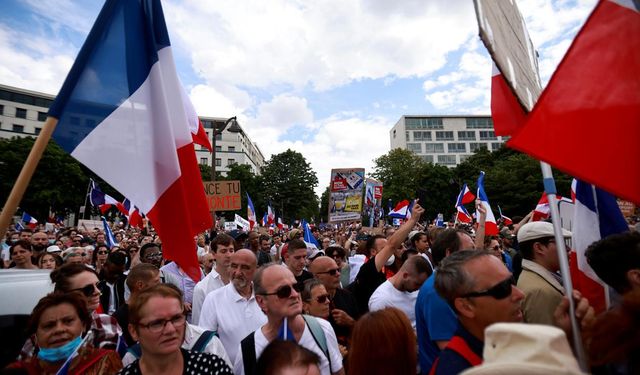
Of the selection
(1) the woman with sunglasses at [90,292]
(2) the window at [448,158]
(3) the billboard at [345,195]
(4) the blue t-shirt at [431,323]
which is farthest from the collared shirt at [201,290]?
(2) the window at [448,158]

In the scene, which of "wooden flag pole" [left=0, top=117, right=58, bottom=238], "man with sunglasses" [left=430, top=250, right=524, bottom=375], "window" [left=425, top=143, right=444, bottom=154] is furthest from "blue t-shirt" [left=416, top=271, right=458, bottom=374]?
"window" [left=425, top=143, right=444, bottom=154]

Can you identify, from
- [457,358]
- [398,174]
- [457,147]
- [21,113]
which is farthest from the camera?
[457,147]

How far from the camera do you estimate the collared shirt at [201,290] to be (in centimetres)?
455

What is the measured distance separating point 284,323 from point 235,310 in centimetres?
98

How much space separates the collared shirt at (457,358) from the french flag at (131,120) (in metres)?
1.59

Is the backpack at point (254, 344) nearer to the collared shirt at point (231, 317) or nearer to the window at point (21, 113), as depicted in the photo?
the collared shirt at point (231, 317)

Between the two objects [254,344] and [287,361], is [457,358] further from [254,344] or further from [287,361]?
[254,344]

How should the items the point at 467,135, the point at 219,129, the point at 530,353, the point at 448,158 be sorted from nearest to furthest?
the point at 530,353 → the point at 219,129 → the point at 448,158 → the point at 467,135

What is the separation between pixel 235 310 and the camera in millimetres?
3607

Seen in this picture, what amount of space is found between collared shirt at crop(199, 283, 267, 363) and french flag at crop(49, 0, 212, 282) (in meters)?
0.99

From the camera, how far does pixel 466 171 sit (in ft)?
193

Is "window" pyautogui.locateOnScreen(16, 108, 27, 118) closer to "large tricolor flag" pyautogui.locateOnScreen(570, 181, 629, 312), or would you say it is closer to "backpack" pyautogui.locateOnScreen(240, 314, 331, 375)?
"backpack" pyautogui.locateOnScreen(240, 314, 331, 375)

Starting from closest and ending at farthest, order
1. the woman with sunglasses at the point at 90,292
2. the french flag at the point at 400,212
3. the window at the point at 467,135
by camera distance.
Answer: the woman with sunglasses at the point at 90,292 → the french flag at the point at 400,212 → the window at the point at 467,135

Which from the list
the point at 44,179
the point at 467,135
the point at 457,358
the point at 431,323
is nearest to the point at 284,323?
the point at 431,323
